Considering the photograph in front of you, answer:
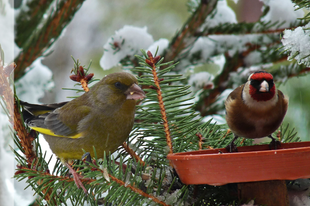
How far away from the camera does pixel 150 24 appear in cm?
449

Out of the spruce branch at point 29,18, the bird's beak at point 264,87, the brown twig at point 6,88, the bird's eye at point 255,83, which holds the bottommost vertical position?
the bird's beak at point 264,87

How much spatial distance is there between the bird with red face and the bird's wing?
0.52 metres

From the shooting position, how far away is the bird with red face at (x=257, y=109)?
3.50ft

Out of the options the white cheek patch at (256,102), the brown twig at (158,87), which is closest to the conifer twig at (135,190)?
the brown twig at (158,87)

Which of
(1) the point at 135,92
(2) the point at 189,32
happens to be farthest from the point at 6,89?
(2) the point at 189,32

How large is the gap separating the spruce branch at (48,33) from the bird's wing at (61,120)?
17.1 inches

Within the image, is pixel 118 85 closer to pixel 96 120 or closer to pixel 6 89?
pixel 96 120

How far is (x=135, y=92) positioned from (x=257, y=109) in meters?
0.40

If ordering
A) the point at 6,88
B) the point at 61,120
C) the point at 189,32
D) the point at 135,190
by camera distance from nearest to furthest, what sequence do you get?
the point at 135,190 → the point at 6,88 → the point at 61,120 → the point at 189,32

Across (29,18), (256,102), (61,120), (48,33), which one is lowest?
(256,102)

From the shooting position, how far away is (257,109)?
3.63 ft

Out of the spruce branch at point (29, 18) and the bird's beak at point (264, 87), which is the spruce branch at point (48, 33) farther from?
the bird's beak at point (264, 87)

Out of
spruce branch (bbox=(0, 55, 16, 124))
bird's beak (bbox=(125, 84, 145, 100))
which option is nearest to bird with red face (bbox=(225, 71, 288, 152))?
bird's beak (bbox=(125, 84, 145, 100))

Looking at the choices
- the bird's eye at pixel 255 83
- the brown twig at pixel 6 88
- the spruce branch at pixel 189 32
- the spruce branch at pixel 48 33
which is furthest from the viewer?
the spruce branch at pixel 189 32
